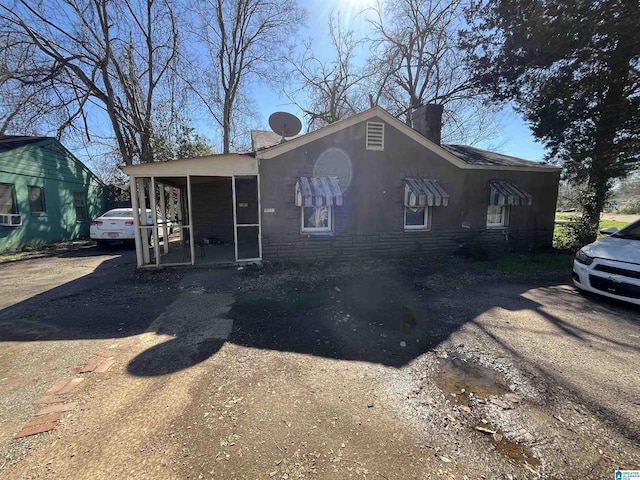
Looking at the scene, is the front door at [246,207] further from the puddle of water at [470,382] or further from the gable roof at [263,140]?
the puddle of water at [470,382]

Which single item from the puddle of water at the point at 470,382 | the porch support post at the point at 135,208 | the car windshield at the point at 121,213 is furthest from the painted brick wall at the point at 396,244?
the car windshield at the point at 121,213

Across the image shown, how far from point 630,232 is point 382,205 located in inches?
216

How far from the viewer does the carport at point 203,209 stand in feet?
24.9

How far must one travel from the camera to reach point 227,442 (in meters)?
2.31

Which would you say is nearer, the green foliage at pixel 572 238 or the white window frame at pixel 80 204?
the green foliage at pixel 572 238

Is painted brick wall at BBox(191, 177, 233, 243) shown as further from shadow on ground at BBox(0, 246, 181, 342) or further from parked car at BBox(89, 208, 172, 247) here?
shadow on ground at BBox(0, 246, 181, 342)

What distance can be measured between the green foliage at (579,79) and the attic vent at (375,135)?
6987 millimetres

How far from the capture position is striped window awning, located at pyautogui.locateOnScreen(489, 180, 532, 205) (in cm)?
973

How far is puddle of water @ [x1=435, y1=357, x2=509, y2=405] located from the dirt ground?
2cm

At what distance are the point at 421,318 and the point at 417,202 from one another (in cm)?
476

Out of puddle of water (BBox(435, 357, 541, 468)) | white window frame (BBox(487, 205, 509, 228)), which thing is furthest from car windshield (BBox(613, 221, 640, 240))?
puddle of water (BBox(435, 357, 541, 468))

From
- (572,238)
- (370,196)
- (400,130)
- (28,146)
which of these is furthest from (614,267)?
(28,146)

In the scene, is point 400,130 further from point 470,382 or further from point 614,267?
point 470,382

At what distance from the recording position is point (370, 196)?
29.2 ft
